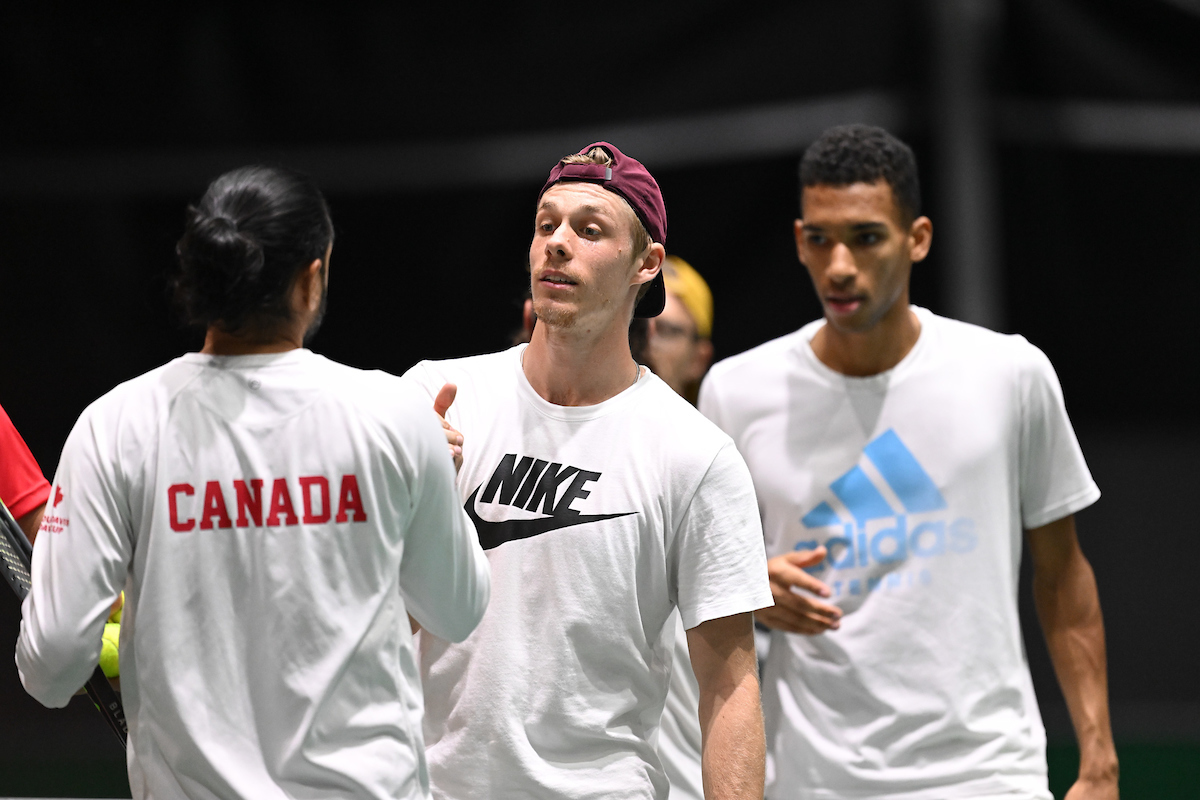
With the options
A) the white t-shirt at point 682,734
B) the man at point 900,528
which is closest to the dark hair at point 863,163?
the man at point 900,528

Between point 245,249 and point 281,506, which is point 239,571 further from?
point 245,249

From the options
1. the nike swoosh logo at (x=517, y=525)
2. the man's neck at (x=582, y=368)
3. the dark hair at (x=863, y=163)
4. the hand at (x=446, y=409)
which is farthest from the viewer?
the dark hair at (x=863, y=163)

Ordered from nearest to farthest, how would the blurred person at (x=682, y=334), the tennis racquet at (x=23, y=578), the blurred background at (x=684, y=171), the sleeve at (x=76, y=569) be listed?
the sleeve at (x=76, y=569), the tennis racquet at (x=23, y=578), the blurred person at (x=682, y=334), the blurred background at (x=684, y=171)

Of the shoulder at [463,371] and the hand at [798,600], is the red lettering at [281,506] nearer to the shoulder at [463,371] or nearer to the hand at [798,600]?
the shoulder at [463,371]

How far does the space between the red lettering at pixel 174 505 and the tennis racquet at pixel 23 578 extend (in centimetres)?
44

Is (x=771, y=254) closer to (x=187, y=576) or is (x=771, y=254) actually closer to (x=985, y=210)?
(x=985, y=210)

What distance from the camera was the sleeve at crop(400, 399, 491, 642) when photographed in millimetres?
1796

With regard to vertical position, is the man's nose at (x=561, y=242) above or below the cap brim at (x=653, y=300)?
above

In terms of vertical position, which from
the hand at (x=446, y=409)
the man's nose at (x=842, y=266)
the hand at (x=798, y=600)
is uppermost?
the man's nose at (x=842, y=266)

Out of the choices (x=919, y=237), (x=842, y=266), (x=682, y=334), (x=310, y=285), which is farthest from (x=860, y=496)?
(x=310, y=285)

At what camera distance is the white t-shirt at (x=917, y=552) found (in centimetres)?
294

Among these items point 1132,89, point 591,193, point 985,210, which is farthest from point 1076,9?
point 591,193

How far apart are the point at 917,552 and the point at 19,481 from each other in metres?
1.94

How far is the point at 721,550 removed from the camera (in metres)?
2.28
